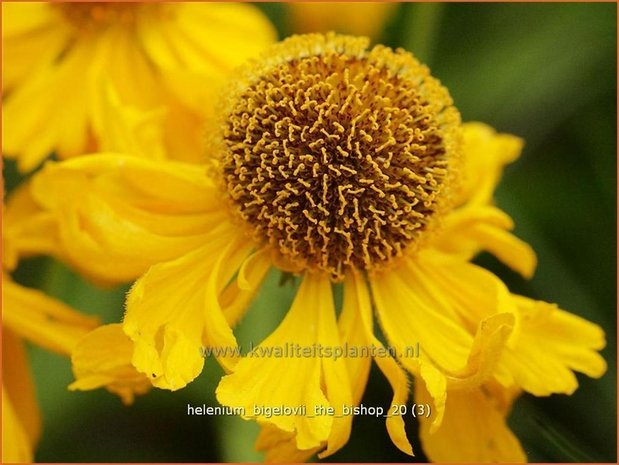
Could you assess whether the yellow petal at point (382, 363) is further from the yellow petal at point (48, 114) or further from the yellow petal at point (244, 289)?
the yellow petal at point (48, 114)

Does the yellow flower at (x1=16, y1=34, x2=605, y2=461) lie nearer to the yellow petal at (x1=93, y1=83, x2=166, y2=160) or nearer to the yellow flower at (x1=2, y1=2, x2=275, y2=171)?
the yellow petal at (x1=93, y1=83, x2=166, y2=160)

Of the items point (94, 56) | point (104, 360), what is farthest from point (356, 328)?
point (94, 56)

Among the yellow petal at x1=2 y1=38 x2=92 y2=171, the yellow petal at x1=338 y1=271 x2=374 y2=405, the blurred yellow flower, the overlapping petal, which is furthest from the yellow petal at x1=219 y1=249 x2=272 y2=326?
the blurred yellow flower

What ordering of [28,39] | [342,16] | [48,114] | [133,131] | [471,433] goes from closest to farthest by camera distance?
1. [471,433]
2. [133,131]
3. [48,114]
4. [28,39]
5. [342,16]

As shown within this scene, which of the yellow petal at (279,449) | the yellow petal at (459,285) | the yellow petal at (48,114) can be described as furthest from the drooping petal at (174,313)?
the yellow petal at (48,114)

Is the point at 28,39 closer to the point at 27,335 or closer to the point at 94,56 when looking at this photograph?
the point at 94,56

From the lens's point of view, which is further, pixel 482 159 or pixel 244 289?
pixel 482 159
